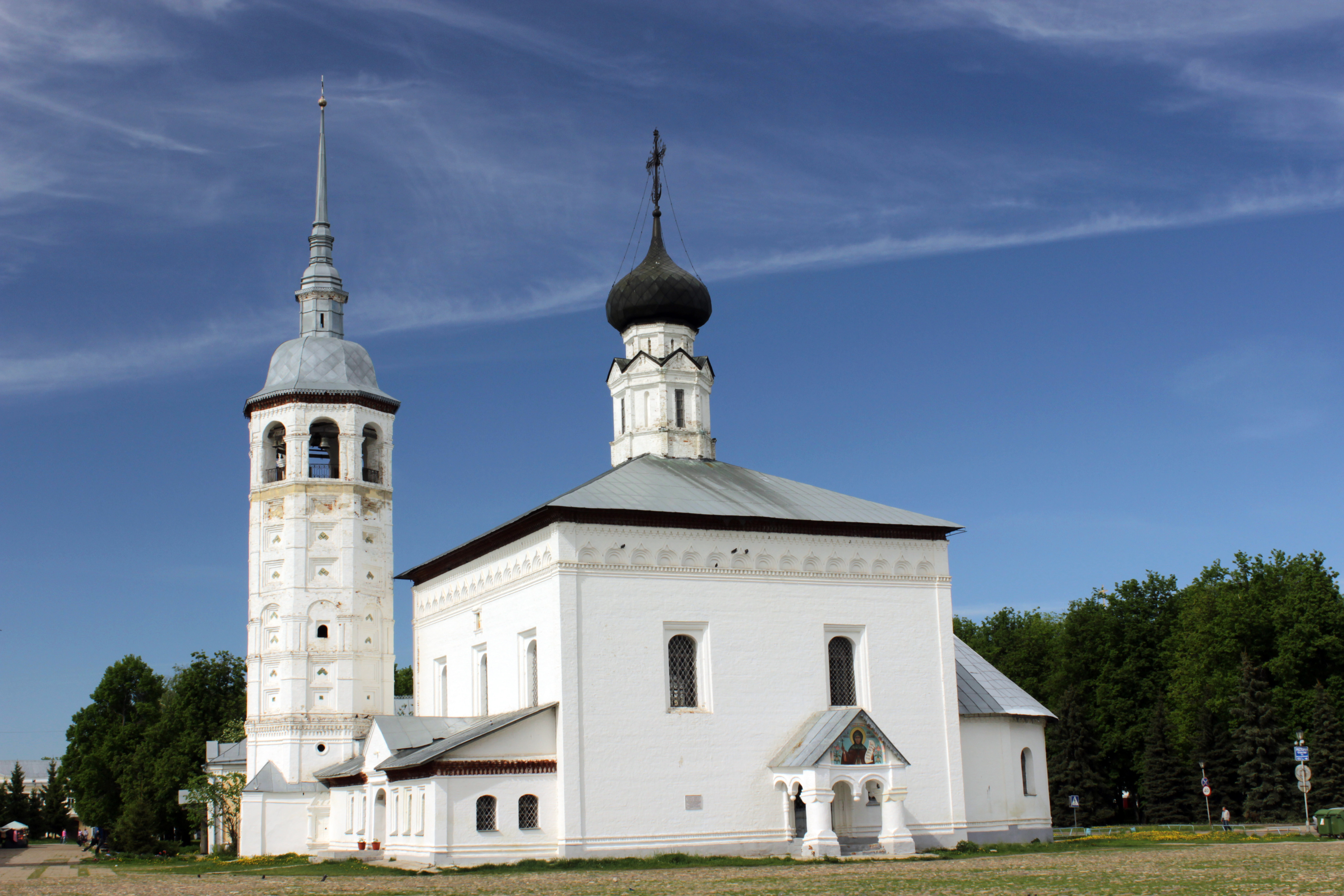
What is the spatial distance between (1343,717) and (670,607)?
91.3ft

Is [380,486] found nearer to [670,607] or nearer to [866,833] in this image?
[670,607]

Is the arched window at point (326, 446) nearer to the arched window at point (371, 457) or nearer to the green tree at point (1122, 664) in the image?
the arched window at point (371, 457)

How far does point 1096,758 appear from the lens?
48531 millimetres

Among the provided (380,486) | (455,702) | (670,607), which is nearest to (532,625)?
(670,607)

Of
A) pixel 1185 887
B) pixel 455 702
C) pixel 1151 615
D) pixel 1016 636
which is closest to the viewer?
pixel 1185 887

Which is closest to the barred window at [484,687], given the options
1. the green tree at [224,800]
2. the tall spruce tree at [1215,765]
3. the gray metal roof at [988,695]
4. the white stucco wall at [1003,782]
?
the green tree at [224,800]

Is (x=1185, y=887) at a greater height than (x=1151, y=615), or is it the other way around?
(x=1151, y=615)

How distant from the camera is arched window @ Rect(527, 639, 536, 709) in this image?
26.1 metres

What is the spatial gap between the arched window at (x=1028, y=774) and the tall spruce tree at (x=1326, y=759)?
16.1 m

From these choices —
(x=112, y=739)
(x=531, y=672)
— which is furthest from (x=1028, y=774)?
(x=112, y=739)

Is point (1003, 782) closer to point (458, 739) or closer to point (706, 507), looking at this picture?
point (706, 507)

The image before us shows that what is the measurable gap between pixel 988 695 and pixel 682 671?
788 cm

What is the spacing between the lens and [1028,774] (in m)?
29.3

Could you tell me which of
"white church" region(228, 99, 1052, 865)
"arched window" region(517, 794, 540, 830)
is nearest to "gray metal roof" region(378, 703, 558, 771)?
"white church" region(228, 99, 1052, 865)
